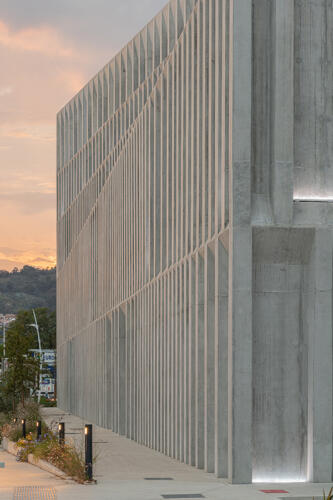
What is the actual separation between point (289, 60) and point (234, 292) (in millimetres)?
4270

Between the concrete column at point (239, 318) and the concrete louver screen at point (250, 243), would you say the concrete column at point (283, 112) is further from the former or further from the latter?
the concrete column at point (239, 318)

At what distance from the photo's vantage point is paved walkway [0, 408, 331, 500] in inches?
560

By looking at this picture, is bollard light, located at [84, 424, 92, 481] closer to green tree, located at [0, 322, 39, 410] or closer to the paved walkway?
the paved walkway

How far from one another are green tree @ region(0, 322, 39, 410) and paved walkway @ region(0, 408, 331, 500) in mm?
19429

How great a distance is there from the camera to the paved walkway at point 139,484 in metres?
14.2

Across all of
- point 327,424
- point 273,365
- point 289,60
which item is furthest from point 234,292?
point 289,60

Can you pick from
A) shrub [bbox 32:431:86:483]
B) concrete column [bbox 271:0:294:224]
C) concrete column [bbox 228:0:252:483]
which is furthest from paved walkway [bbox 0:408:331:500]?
concrete column [bbox 271:0:294:224]

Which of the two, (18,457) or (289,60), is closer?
(289,60)

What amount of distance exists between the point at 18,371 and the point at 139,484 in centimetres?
2666

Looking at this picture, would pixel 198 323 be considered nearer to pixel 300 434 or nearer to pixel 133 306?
pixel 300 434

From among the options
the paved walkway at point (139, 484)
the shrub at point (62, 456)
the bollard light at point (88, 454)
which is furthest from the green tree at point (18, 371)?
the bollard light at point (88, 454)

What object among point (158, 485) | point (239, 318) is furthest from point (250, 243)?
point (158, 485)

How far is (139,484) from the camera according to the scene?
52.2ft

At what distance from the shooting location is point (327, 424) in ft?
53.1
